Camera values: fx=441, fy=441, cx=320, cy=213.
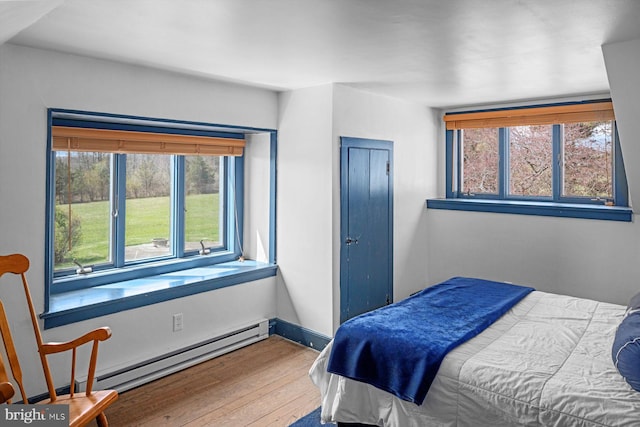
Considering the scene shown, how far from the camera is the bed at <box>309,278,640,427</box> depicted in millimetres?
1885

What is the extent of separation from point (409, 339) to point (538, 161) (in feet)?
10.5

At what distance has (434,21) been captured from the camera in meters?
2.27

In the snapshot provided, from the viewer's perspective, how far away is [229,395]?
123 inches

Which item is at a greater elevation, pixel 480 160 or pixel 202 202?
pixel 480 160

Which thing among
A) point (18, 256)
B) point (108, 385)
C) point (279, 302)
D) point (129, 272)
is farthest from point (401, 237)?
point (18, 256)

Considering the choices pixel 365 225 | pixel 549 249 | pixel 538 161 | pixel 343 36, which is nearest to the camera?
pixel 343 36

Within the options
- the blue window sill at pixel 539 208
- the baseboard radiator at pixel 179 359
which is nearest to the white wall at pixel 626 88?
the blue window sill at pixel 539 208

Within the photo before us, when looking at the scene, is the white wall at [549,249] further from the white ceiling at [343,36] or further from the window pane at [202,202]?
the window pane at [202,202]

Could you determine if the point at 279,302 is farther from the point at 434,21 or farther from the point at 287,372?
the point at 434,21

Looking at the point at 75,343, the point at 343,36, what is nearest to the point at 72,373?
the point at 75,343

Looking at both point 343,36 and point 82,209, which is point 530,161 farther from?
point 82,209

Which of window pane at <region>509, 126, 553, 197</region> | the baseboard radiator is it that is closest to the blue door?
the baseboard radiator

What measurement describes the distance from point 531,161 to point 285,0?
369cm

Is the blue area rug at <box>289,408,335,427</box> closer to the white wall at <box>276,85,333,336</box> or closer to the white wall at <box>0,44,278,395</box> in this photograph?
the white wall at <box>276,85,333,336</box>
